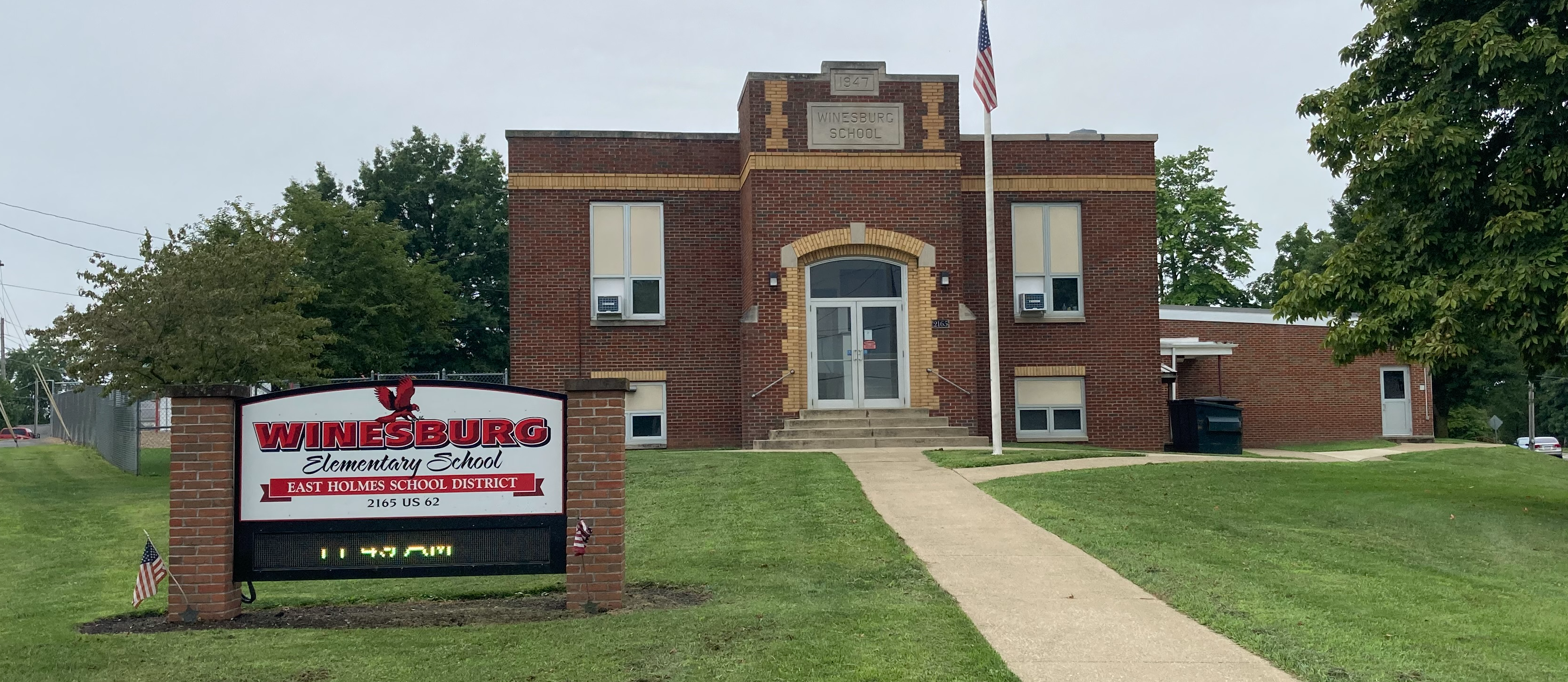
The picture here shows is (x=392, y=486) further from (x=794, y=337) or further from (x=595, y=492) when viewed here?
(x=794, y=337)

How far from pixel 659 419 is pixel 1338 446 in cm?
1613

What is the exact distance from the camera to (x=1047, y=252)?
899 inches

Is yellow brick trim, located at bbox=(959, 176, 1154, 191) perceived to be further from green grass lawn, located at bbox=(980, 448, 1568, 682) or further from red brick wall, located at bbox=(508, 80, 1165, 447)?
green grass lawn, located at bbox=(980, 448, 1568, 682)

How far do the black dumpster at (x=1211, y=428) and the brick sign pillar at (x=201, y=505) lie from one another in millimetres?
19026

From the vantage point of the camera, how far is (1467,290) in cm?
1284

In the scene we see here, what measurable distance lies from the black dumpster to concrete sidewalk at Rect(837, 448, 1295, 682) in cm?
1161

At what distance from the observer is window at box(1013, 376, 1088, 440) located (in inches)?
904

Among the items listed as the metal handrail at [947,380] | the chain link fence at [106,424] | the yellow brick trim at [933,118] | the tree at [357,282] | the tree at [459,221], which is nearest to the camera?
the metal handrail at [947,380]

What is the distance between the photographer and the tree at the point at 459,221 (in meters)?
47.4

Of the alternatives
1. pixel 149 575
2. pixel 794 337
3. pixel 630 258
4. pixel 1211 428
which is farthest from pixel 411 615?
pixel 1211 428

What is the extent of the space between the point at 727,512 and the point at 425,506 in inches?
185

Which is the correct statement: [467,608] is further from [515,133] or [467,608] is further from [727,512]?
[515,133]

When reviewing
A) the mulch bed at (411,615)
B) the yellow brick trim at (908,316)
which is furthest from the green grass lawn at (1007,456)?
the mulch bed at (411,615)

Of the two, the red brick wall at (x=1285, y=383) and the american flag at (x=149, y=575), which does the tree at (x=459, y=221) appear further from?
the american flag at (x=149, y=575)
